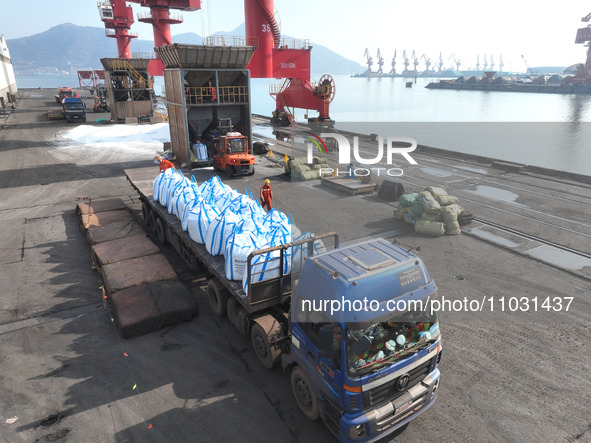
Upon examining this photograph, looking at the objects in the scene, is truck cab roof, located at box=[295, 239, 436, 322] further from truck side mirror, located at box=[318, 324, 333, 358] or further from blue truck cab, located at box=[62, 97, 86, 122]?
blue truck cab, located at box=[62, 97, 86, 122]

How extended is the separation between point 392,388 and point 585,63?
191 meters

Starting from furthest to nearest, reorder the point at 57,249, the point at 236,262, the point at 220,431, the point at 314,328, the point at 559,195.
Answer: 1. the point at 559,195
2. the point at 57,249
3. the point at 236,262
4. the point at 220,431
5. the point at 314,328

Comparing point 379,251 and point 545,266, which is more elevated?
point 379,251

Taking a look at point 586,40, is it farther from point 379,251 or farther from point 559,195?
point 379,251

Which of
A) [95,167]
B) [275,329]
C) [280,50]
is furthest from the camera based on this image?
[280,50]

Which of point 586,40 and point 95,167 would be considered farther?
point 586,40

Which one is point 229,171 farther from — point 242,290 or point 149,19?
point 149,19

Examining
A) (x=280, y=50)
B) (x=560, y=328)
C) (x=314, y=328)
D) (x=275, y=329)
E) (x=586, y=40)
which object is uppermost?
(x=586, y=40)

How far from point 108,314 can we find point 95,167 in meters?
18.8

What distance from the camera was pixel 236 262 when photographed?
757 centimetres

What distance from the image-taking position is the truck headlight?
201 inches

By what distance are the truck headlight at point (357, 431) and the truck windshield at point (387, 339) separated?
0.72 m

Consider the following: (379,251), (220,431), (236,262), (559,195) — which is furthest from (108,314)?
(559,195)

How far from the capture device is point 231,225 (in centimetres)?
844
